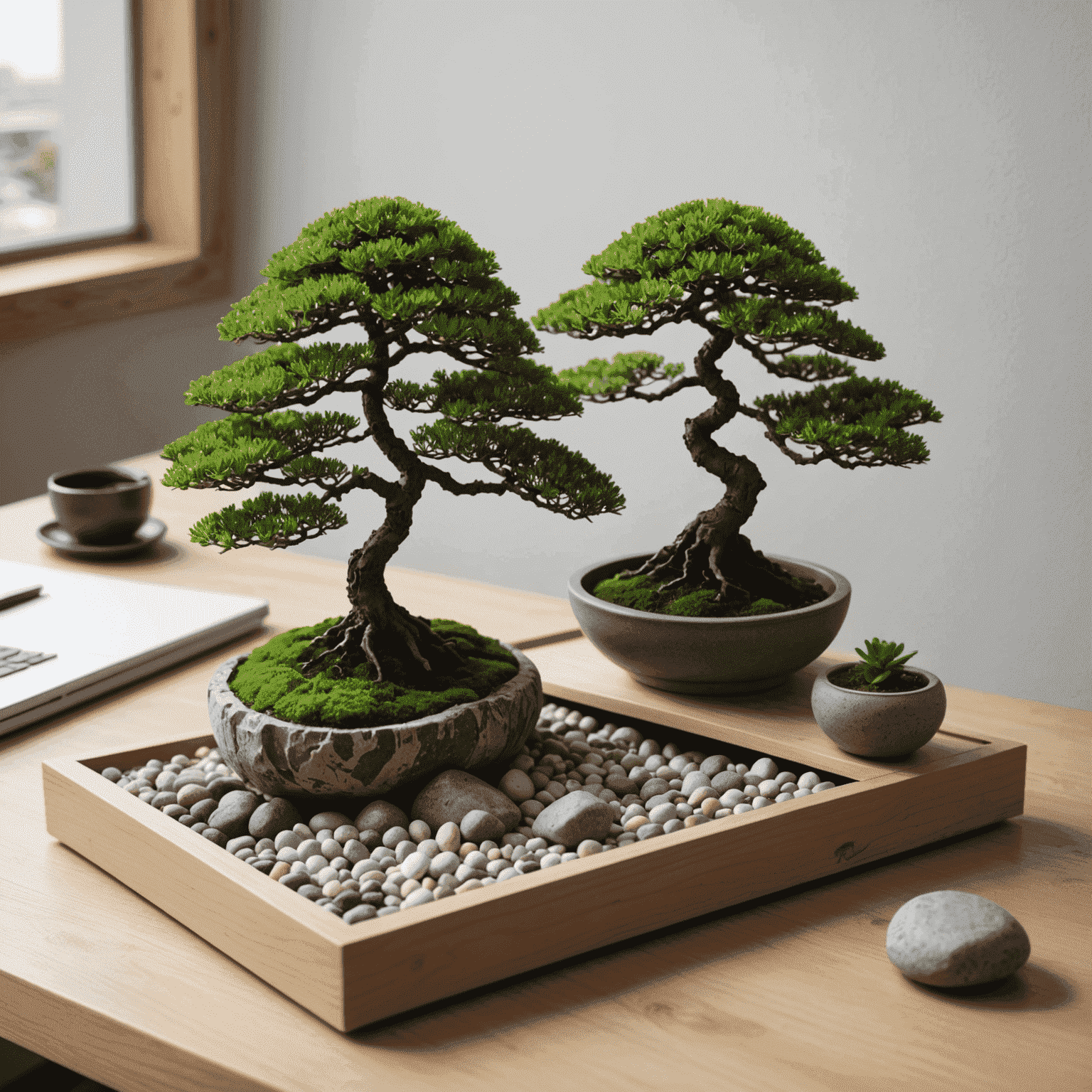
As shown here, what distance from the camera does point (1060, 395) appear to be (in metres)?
2.43

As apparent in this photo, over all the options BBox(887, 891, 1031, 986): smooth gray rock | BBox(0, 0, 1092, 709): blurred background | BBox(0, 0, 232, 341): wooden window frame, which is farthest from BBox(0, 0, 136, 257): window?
BBox(887, 891, 1031, 986): smooth gray rock

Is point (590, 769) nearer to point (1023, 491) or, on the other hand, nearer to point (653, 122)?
point (1023, 491)

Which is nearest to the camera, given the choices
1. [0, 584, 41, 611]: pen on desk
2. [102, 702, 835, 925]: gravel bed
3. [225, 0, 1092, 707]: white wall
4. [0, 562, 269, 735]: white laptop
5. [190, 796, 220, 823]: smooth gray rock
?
[102, 702, 835, 925]: gravel bed

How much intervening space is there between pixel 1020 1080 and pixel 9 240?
2.96 meters

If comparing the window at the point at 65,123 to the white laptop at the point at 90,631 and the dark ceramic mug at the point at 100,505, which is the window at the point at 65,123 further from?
the white laptop at the point at 90,631

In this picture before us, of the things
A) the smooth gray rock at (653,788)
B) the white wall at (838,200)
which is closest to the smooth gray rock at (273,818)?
the smooth gray rock at (653,788)

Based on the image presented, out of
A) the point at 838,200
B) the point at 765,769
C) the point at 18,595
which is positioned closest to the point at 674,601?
the point at 765,769

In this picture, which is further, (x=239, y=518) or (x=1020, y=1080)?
(x=239, y=518)

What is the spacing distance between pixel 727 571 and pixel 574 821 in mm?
333

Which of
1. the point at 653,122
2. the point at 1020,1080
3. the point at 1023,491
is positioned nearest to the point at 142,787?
the point at 1020,1080

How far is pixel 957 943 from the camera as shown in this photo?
0.81 metres

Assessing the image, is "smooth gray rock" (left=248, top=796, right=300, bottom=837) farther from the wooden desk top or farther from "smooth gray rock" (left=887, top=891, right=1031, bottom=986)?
"smooth gray rock" (left=887, top=891, right=1031, bottom=986)

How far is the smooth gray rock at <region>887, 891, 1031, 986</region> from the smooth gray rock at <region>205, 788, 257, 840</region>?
1.55 ft

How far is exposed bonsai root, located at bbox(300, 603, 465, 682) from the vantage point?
104cm
